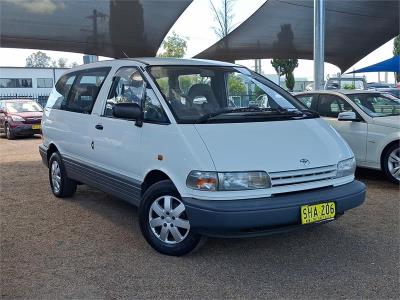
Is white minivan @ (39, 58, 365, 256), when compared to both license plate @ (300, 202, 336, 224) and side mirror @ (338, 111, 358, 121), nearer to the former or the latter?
license plate @ (300, 202, 336, 224)

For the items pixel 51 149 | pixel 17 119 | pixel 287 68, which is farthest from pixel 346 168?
pixel 287 68

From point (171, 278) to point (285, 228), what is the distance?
0.99m

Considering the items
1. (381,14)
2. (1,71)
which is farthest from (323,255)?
(1,71)

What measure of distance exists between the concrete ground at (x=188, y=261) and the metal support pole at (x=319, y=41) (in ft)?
23.5

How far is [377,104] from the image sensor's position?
23.8 feet

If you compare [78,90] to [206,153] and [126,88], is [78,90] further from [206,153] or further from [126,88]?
[206,153]

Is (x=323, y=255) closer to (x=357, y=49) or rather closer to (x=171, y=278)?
(x=171, y=278)

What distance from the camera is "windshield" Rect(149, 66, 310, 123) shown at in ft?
13.8

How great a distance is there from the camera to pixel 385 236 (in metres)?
4.51

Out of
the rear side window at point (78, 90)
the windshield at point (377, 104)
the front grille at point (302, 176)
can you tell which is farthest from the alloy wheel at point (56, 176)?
the windshield at point (377, 104)

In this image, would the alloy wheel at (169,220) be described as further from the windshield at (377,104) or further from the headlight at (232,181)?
the windshield at (377,104)

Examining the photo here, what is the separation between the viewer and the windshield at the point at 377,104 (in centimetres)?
711

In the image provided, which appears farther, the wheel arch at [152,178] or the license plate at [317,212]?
the wheel arch at [152,178]

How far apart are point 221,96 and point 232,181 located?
1.35 metres
